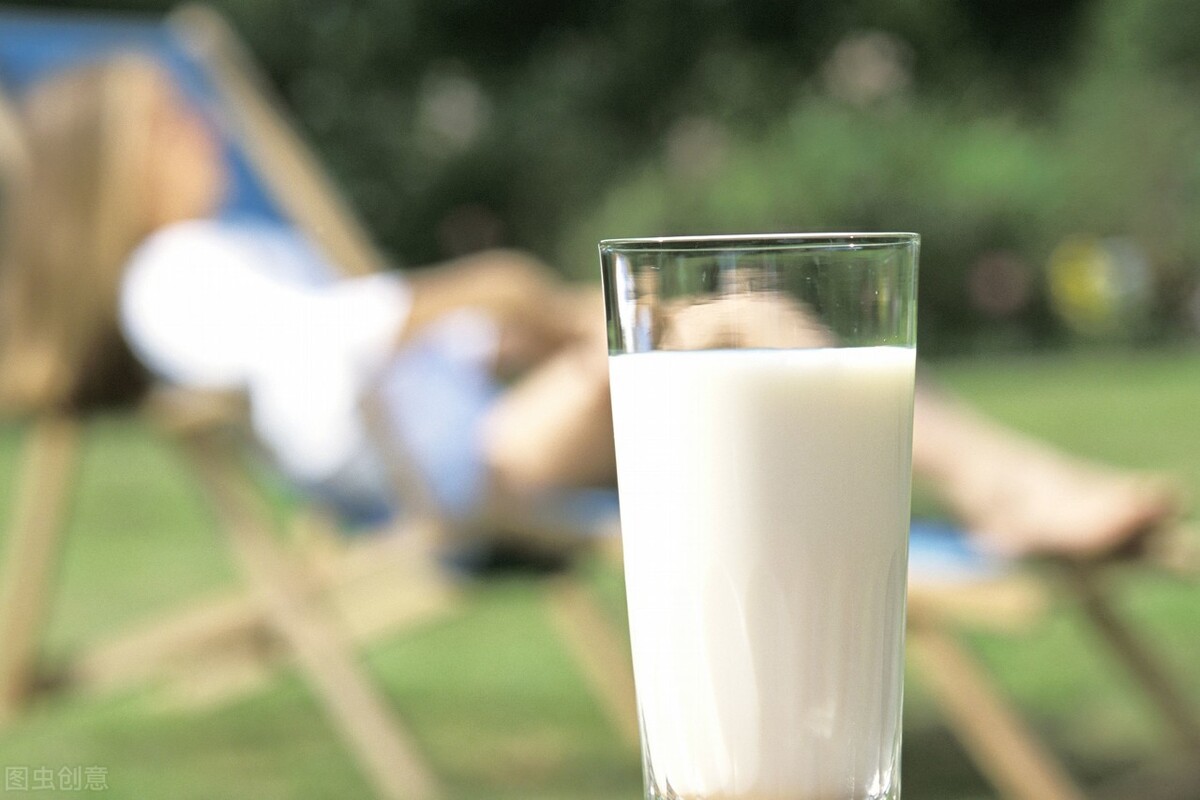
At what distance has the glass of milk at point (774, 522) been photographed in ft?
2.89

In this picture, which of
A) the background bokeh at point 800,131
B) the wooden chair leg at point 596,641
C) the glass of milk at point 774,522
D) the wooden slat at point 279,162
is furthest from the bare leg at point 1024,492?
the background bokeh at point 800,131

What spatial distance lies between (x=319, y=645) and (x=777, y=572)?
81.1 inches

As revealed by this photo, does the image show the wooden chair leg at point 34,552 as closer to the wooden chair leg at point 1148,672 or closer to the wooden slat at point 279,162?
the wooden slat at point 279,162

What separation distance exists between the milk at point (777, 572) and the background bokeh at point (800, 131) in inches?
336

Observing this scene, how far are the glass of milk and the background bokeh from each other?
8545 millimetres

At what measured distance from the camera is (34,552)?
2.97 m

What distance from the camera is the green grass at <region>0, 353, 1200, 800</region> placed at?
2.96 meters

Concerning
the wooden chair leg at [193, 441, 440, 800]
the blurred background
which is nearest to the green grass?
the blurred background

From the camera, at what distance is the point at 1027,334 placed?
9.90m

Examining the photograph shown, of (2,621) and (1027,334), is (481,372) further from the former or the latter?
(1027,334)


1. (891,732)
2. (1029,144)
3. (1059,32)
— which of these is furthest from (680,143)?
(891,732)

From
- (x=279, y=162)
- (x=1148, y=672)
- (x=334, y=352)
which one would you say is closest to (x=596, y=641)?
(x=334, y=352)

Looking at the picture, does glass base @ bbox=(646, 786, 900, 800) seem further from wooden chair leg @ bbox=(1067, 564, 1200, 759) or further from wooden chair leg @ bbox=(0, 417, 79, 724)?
wooden chair leg @ bbox=(0, 417, 79, 724)

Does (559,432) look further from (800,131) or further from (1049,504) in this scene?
(800,131)
